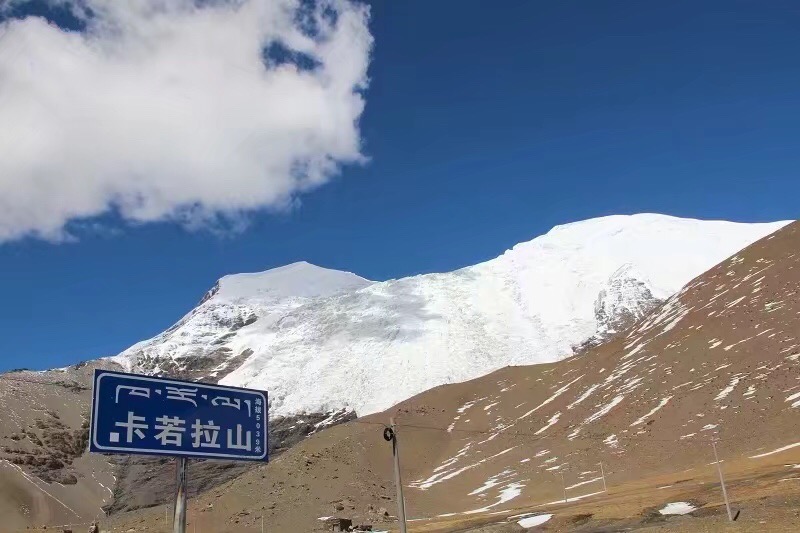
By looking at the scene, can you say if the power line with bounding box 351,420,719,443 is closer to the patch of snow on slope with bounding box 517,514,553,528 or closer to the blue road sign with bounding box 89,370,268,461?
the patch of snow on slope with bounding box 517,514,553,528

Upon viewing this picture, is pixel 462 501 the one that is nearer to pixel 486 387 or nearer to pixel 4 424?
pixel 486 387

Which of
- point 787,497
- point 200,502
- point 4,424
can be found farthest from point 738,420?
point 4,424

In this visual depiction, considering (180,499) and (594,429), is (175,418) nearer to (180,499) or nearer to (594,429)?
(180,499)

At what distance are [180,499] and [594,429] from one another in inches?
4406

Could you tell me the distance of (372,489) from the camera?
11669cm

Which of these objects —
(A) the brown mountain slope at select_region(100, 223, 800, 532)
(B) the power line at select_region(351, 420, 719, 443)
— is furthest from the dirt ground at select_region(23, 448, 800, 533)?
(B) the power line at select_region(351, 420, 719, 443)

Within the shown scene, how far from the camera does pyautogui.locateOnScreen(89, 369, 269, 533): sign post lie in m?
10.9

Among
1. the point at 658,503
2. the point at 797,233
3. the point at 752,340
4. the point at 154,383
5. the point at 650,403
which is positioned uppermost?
the point at 797,233

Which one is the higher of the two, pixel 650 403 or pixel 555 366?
pixel 555 366

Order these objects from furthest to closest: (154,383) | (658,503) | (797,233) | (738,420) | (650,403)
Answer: (797,233), (650,403), (738,420), (658,503), (154,383)

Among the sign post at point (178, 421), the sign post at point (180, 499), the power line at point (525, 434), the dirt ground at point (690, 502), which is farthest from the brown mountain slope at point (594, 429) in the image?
the sign post at point (180, 499)

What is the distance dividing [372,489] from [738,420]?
61029 millimetres

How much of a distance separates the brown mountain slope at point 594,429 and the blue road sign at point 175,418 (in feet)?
186

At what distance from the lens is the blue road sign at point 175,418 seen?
35.8 ft
